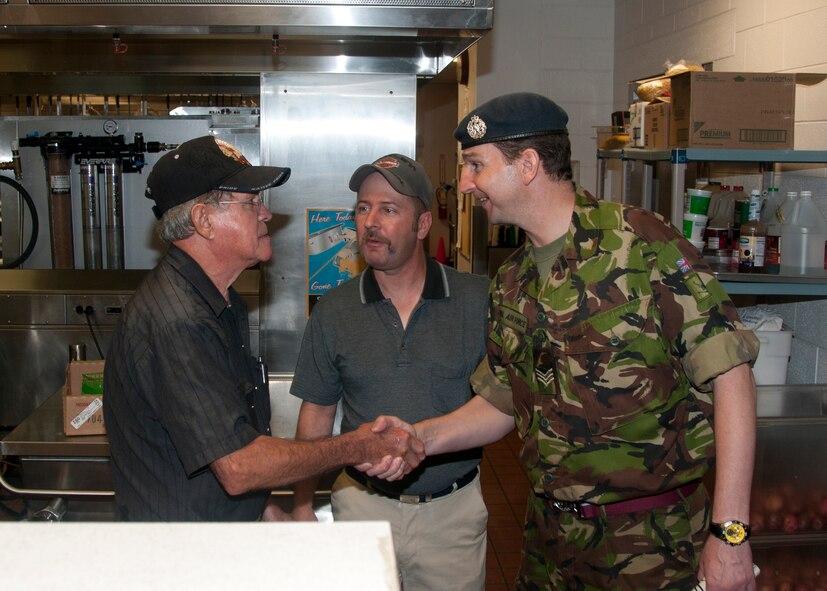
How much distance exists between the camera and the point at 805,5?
11.3 feet

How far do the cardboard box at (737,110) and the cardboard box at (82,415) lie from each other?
2307 mm

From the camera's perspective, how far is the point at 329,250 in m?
3.95

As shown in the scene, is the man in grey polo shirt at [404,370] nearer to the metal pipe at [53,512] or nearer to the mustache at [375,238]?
the mustache at [375,238]

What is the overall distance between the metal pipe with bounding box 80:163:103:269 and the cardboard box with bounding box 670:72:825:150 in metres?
3.46

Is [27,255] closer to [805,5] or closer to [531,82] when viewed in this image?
[531,82]

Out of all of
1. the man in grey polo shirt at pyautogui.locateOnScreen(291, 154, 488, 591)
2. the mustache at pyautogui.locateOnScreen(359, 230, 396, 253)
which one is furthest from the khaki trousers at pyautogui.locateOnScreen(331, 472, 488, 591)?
the mustache at pyautogui.locateOnScreen(359, 230, 396, 253)

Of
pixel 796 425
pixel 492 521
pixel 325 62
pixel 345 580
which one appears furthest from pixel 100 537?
pixel 492 521

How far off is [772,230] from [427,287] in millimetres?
1579

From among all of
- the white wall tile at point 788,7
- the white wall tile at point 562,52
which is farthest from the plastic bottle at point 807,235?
the white wall tile at point 562,52

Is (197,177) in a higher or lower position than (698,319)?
higher

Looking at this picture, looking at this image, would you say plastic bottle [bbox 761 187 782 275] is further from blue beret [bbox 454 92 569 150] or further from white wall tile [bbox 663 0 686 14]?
white wall tile [bbox 663 0 686 14]

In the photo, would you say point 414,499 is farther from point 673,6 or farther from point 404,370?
point 673,6

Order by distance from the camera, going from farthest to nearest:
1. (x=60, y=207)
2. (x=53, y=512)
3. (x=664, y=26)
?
(x=664, y=26), (x=60, y=207), (x=53, y=512)

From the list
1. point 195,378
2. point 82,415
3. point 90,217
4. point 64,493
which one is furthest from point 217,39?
point 195,378
